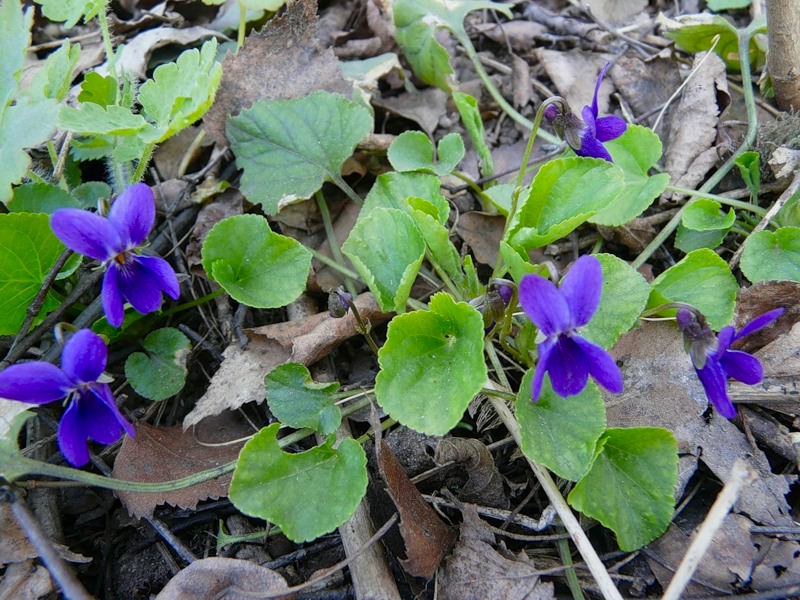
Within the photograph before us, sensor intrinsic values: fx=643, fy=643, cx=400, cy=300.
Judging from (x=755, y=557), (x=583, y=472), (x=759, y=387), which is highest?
(x=583, y=472)

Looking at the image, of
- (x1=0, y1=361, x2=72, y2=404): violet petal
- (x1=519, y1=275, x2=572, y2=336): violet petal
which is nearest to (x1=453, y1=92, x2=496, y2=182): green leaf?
(x1=519, y1=275, x2=572, y2=336): violet petal

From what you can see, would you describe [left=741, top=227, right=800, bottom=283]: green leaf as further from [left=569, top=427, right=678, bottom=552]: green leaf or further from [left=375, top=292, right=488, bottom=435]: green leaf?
[left=375, top=292, right=488, bottom=435]: green leaf

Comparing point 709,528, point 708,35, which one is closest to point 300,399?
point 709,528

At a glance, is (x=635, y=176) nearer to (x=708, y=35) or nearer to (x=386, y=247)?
(x=708, y=35)

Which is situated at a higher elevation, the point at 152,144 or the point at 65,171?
the point at 152,144

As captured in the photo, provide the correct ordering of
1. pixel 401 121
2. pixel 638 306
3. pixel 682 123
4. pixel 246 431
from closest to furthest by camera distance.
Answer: pixel 638 306 < pixel 246 431 < pixel 682 123 < pixel 401 121

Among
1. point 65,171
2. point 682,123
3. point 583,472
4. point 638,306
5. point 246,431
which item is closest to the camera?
point 583,472

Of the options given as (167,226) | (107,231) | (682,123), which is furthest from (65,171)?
(682,123)

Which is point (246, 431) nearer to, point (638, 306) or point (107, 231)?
point (107, 231)
